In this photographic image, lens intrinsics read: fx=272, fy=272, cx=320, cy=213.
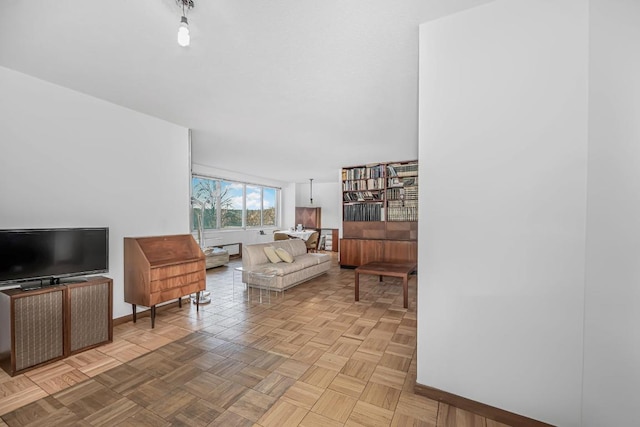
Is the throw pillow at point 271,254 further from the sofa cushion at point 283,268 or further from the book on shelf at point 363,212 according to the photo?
the book on shelf at point 363,212

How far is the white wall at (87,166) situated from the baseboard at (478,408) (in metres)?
3.38

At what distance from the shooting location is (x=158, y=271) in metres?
3.06

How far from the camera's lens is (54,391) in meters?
1.96

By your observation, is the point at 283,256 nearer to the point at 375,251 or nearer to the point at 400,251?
the point at 375,251

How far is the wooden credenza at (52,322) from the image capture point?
2129 millimetres

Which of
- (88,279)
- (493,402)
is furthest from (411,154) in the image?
(88,279)

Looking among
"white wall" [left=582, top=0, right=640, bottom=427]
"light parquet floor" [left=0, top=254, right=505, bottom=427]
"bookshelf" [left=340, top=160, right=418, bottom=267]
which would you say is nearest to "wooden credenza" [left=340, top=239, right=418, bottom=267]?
"bookshelf" [left=340, top=160, right=418, bottom=267]

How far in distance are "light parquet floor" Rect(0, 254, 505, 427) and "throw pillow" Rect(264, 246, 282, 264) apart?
54.9 inches

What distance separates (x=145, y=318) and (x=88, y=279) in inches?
38.3

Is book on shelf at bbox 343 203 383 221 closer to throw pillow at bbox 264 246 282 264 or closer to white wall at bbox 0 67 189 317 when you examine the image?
throw pillow at bbox 264 246 282 264

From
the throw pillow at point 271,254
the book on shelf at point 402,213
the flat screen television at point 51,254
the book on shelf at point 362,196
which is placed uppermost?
the book on shelf at point 362,196

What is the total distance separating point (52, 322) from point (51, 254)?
601mm

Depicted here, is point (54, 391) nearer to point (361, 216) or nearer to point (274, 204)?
point (361, 216)

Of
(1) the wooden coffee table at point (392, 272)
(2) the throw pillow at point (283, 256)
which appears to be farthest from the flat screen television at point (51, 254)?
(1) the wooden coffee table at point (392, 272)
